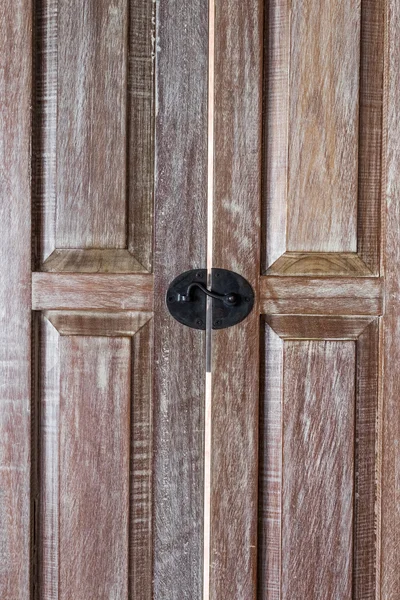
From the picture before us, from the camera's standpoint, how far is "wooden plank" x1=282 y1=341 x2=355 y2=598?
105cm

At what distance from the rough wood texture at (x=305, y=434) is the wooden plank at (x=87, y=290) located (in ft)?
0.73

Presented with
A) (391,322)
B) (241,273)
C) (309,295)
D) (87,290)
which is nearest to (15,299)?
(87,290)

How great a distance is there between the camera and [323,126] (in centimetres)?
104

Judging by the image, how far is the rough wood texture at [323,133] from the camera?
3.38 feet

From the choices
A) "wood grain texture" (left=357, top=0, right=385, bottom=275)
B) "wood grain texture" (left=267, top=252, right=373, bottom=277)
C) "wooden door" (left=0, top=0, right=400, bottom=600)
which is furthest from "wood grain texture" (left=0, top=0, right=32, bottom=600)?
"wood grain texture" (left=357, top=0, right=385, bottom=275)

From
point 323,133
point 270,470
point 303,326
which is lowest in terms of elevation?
Result: point 270,470

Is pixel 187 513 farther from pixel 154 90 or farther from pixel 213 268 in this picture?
pixel 154 90

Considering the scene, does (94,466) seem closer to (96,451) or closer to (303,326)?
(96,451)

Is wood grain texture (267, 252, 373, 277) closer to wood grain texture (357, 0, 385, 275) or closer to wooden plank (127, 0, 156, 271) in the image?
wood grain texture (357, 0, 385, 275)

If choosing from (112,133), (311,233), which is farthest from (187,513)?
(112,133)

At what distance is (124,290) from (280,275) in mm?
252

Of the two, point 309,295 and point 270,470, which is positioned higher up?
point 309,295

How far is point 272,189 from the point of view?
3.44 feet

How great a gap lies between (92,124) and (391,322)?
576 millimetres
